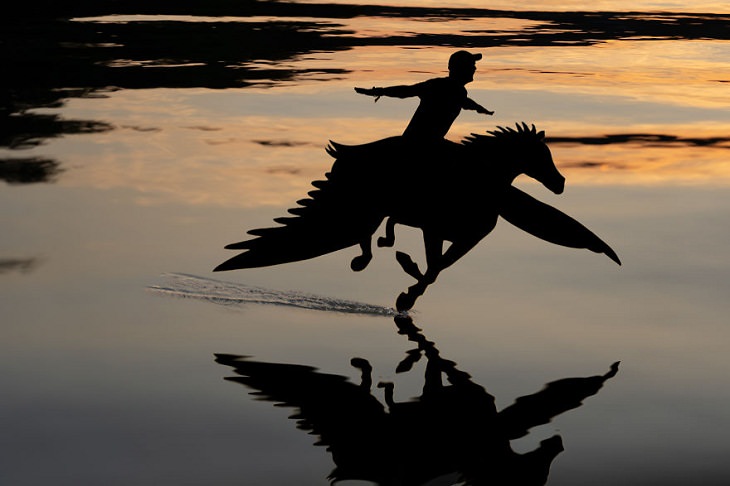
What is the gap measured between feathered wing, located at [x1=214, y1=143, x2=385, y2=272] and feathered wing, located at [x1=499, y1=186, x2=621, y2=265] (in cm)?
99

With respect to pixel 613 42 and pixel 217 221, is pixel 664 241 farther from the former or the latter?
pixel 613 42

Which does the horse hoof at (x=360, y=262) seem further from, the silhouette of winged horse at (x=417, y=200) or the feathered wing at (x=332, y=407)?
the feathered wing at (x=332, y=407)

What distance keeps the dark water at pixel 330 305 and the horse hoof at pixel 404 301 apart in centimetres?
20

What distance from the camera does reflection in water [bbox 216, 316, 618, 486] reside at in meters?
8.65

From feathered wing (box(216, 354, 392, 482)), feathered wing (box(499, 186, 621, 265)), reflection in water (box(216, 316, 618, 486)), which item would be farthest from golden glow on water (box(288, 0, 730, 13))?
feathered wing (box(216, 354, 392, 482))

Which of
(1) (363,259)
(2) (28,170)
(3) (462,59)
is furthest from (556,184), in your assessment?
(2) (28,170)

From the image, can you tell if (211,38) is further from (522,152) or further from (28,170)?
(522,152)

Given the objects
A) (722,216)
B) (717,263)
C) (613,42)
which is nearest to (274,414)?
(717,263)

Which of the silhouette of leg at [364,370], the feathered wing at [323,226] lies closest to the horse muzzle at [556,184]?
the feathered wing at [323,226]

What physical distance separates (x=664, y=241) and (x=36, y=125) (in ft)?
31.5

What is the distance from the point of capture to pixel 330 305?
12.3 metres

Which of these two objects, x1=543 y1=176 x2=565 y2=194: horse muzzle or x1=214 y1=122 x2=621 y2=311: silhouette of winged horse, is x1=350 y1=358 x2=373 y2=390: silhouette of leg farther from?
x1=543 y1=176 x2=565 y2=194: horse muzzle

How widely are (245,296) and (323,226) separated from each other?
1024 mm

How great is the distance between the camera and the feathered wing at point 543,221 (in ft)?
39.7
